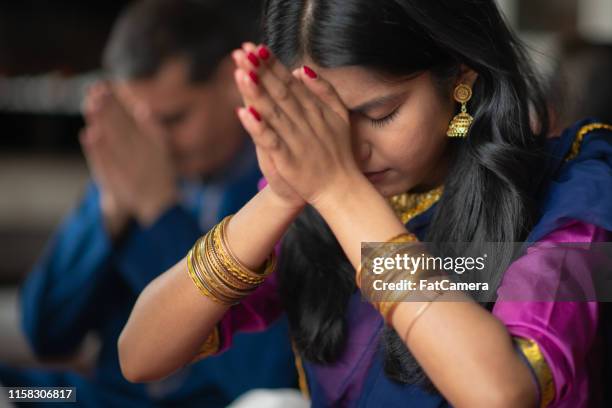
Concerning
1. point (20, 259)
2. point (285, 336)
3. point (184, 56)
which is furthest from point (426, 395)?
point (20, 259)

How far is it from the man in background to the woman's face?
14.0 inches

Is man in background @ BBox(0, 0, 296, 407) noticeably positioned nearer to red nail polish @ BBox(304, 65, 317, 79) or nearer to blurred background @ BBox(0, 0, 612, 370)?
red nail polish @ BBox(304, 65, 317, 79)

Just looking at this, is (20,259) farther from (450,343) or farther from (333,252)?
(450,343)

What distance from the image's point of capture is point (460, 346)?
81cm

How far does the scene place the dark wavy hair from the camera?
944 mm

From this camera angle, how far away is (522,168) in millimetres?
1011

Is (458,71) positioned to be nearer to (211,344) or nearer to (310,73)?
(310,73)

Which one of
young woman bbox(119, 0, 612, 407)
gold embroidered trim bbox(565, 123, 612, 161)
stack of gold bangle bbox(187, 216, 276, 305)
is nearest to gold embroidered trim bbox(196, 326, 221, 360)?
young woman bbox(119, 0, 612, 407)

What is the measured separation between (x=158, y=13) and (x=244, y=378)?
1.03 metres

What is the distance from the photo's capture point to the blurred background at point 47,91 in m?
4.34

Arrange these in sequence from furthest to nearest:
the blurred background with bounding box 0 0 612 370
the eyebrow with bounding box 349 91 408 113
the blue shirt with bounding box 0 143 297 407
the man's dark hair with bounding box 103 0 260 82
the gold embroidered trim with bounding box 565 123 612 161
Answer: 1. the blurred background with bounding box 0 0 612 370
2. the man's dark hair with bounding box 103 0 260 82
3. the blue shirt with bounding box 0 143 297 407
4. the gold embroidered trim with bounding box 565 123 612 161
5. the eyebrow with bounding box 349 91 408 113

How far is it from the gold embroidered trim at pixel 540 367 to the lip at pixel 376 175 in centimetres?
26

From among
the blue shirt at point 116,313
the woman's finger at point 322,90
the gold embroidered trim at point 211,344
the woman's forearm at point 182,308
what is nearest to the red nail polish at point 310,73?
the woman's finger at point 322,90

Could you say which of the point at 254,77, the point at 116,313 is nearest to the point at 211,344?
the point at 254,77
